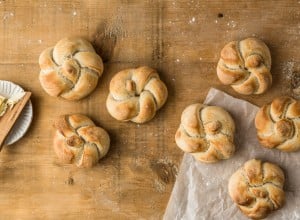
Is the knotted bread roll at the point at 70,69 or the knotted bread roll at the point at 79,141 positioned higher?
the knotted bread roll at the point at 70,69

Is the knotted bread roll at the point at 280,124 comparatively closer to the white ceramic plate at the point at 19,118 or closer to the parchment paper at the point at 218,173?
the parchment paper at the point at 218,173

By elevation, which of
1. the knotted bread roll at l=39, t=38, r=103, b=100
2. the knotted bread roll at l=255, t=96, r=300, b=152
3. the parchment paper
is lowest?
the parchment paper

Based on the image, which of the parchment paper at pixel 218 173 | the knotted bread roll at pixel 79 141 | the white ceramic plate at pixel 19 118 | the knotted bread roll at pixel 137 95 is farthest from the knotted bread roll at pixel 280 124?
the white ceramic plate at pixel 19 118

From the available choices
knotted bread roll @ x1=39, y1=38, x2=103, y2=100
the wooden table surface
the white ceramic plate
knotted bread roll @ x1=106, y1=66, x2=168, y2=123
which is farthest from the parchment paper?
the white ceramic plate

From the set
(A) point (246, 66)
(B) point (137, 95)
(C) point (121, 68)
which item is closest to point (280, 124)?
(A) point (246, 66)

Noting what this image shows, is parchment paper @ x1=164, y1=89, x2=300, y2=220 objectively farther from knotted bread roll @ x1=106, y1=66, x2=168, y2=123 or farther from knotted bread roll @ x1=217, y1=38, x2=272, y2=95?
knotted bread roll @ x1=106, y1=66, x2=168, y2=123

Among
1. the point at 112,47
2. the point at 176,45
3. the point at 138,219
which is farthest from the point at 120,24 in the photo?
the point at 138,219

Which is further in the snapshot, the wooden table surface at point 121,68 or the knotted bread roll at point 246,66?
the wooden table surface at point 121,68
